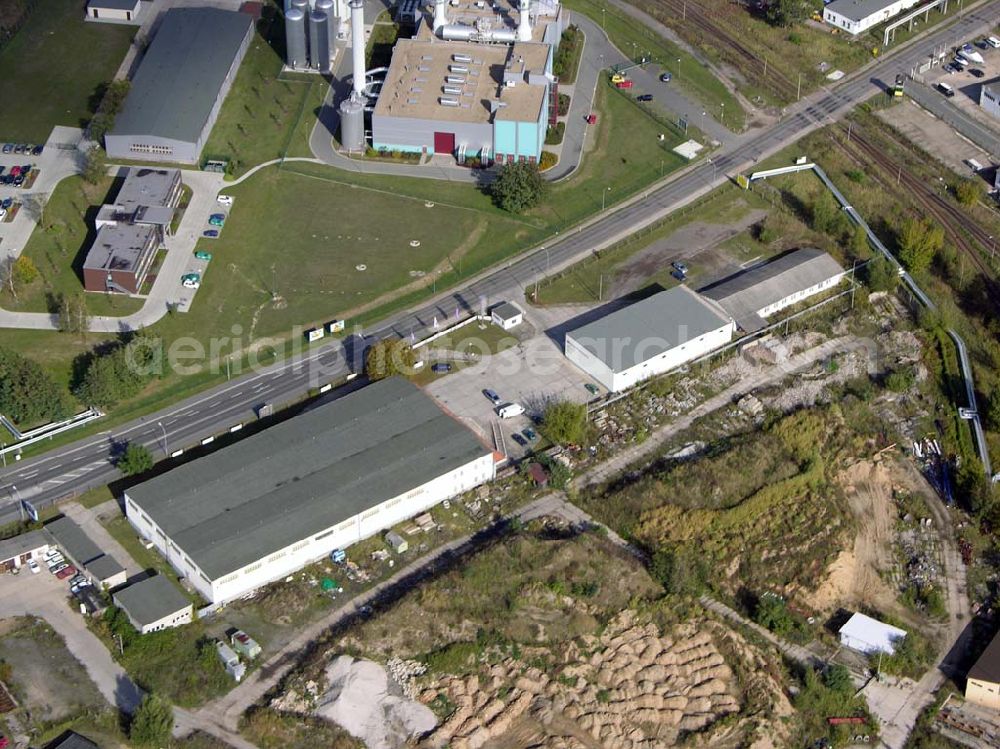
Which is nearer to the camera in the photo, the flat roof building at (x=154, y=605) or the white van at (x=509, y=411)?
the flat roof building at (x=154, y=605)

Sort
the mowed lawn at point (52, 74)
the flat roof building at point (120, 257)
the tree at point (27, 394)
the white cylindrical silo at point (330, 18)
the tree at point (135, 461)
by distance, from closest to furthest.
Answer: the tree at point (135, 461) < the tree at point (27, 394) < the flat roof building at point (120, 257) < the mowed lawn at point (52, 74) < the white cylindrical silo at point (330, 18)

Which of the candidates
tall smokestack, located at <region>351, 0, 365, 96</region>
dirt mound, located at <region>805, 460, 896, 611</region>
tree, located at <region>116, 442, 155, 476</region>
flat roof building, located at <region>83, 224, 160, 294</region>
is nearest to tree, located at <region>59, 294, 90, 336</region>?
flat roof building, located at <region>83, 224, 160, 294</region>

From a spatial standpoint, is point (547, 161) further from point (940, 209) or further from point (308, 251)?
point (940, 209)

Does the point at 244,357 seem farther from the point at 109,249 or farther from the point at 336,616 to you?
the point at 336,616

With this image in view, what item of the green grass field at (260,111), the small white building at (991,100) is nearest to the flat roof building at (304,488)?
the green grass field at (260,111)

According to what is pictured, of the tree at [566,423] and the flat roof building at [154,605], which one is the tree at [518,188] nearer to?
the tree at [566,423]

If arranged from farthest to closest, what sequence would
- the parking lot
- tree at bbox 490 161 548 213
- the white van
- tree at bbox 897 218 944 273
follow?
tree at bbox 490 161 548 213 < tree at bbox 897 218 944 273 < the white van < the parking lot

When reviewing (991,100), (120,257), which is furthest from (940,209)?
(120,257)

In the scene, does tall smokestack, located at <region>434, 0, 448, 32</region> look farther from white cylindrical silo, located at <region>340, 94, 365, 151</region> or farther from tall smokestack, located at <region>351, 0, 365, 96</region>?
white cylindrical silo, located at <region>340, 94, 365, 151</region>
